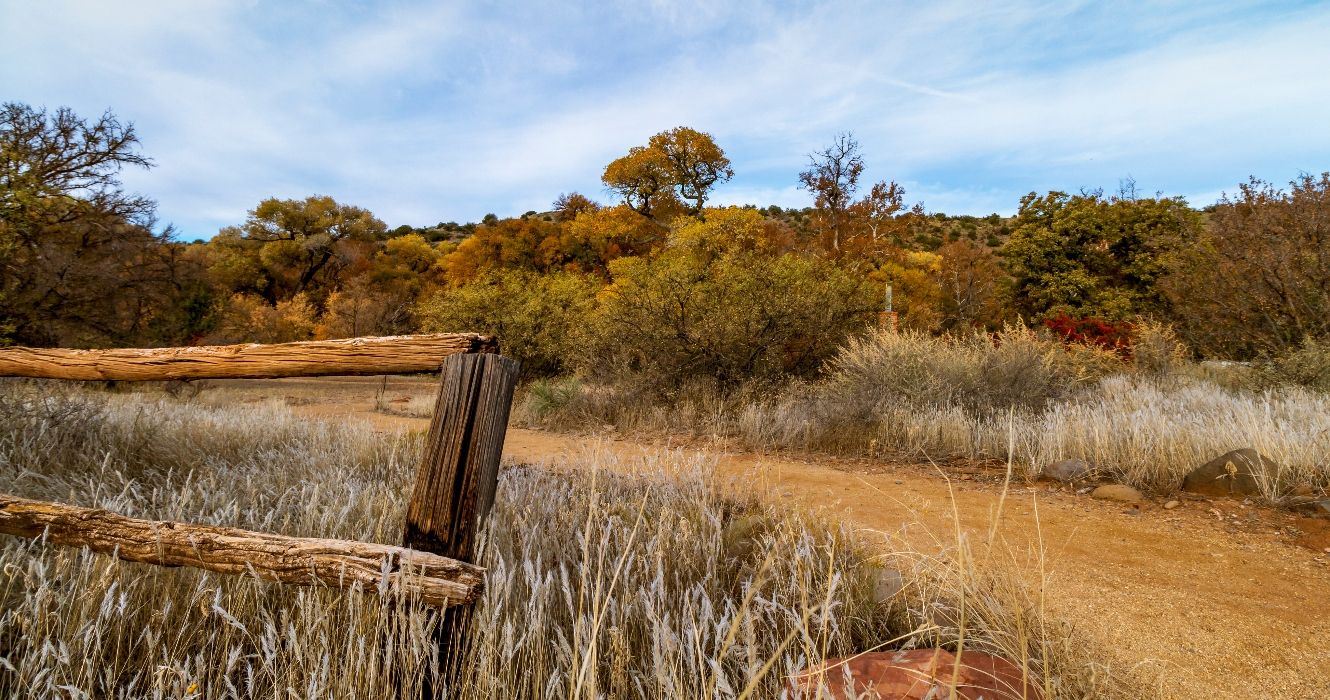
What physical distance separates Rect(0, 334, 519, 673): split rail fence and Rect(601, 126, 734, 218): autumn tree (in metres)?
27.6

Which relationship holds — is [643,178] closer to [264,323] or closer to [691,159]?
[691,159]

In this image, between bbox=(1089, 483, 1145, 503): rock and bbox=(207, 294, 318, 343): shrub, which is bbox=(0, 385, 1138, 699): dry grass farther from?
bbox=(207, 294, 318, 343): shrub

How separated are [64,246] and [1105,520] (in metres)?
18.9

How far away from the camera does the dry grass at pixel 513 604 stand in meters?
1.70

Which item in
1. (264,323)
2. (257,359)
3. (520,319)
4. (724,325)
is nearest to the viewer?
(257,359)

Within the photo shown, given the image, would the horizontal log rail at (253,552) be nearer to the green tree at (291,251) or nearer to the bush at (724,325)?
the bush at (724,325)

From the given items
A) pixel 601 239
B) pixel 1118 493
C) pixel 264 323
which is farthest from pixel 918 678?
pixel 601 239

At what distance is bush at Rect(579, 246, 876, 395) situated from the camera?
35.7 feet

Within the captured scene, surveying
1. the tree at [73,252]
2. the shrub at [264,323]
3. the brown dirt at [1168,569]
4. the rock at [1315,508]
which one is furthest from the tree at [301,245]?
the rock at [1315,508]

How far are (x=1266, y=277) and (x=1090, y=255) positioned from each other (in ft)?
61.3

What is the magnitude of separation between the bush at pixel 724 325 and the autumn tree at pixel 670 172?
17984 mm

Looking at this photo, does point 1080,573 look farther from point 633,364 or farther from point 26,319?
point 26,319

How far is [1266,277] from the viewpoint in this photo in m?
9.42

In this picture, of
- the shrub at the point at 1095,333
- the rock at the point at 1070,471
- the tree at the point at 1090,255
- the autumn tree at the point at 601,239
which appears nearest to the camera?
the rock at the point at 1070,471
